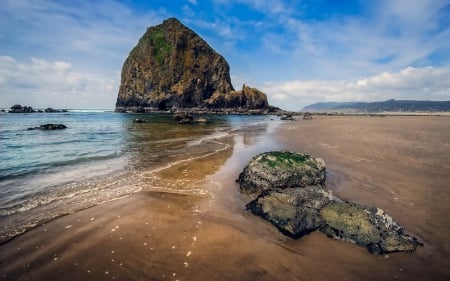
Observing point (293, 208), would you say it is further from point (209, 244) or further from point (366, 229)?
point (209, 244)

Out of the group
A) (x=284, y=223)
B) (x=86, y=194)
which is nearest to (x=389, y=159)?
(x=284, y=223)

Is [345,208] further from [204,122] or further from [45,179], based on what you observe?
[204,122]

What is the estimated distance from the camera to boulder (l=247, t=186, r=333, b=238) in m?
6.18

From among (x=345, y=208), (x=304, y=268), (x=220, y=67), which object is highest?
(x=220, y=67)

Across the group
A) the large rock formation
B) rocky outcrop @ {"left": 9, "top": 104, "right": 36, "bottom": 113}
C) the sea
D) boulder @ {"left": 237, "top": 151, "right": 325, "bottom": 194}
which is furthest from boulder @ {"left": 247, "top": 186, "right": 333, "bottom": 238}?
rocky outcrop @ {"left": 9, "top": 104, "right": 36, "bottom": 113}

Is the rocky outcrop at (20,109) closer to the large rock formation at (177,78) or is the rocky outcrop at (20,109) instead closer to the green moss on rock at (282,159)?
the large rock formation at (177,78)

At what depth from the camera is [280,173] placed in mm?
8516

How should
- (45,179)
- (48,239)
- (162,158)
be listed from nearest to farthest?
(48,239) < (45,179) < (162,158)

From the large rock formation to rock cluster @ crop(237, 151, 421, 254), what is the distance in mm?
100952

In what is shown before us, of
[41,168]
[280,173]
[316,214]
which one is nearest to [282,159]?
[280,173]

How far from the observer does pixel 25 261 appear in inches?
195

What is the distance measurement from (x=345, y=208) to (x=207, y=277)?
391 centimetres

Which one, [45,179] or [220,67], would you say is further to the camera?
[220,67]

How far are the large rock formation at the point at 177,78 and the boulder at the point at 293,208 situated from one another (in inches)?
4025
